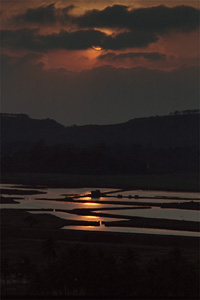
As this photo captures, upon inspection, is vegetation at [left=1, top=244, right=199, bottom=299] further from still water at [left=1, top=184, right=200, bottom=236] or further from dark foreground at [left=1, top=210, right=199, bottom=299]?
still water at [left=1, top=184, right=200, bottom=236]

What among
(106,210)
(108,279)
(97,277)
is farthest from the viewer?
(106,210)

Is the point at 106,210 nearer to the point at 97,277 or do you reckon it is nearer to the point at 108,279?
the point at 97,277

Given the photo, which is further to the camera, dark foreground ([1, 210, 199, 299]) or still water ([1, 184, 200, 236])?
still water ([1, 184, 200, 236])

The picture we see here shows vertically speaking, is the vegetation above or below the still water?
below

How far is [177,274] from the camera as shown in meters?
55.7

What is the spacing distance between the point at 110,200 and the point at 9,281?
93550 millimetres

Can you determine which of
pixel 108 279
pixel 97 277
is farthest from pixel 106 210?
pixel 108 279

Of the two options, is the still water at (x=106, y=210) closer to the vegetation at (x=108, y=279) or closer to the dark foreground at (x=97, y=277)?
the dark foreground at (x=97, y=277)

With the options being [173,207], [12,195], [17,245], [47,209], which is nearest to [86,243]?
[17,245]

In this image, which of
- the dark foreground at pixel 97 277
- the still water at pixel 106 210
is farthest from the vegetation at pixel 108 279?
the still water at pixel 106 210

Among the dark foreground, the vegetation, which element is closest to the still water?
the dark foreground

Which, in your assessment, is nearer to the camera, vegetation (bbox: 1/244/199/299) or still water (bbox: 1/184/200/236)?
vegetation (bbox: 1/244/199/299)

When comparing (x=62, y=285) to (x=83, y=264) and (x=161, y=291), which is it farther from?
(x=161, y=291)

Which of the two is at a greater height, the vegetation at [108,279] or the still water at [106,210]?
the still water at [106,210]
